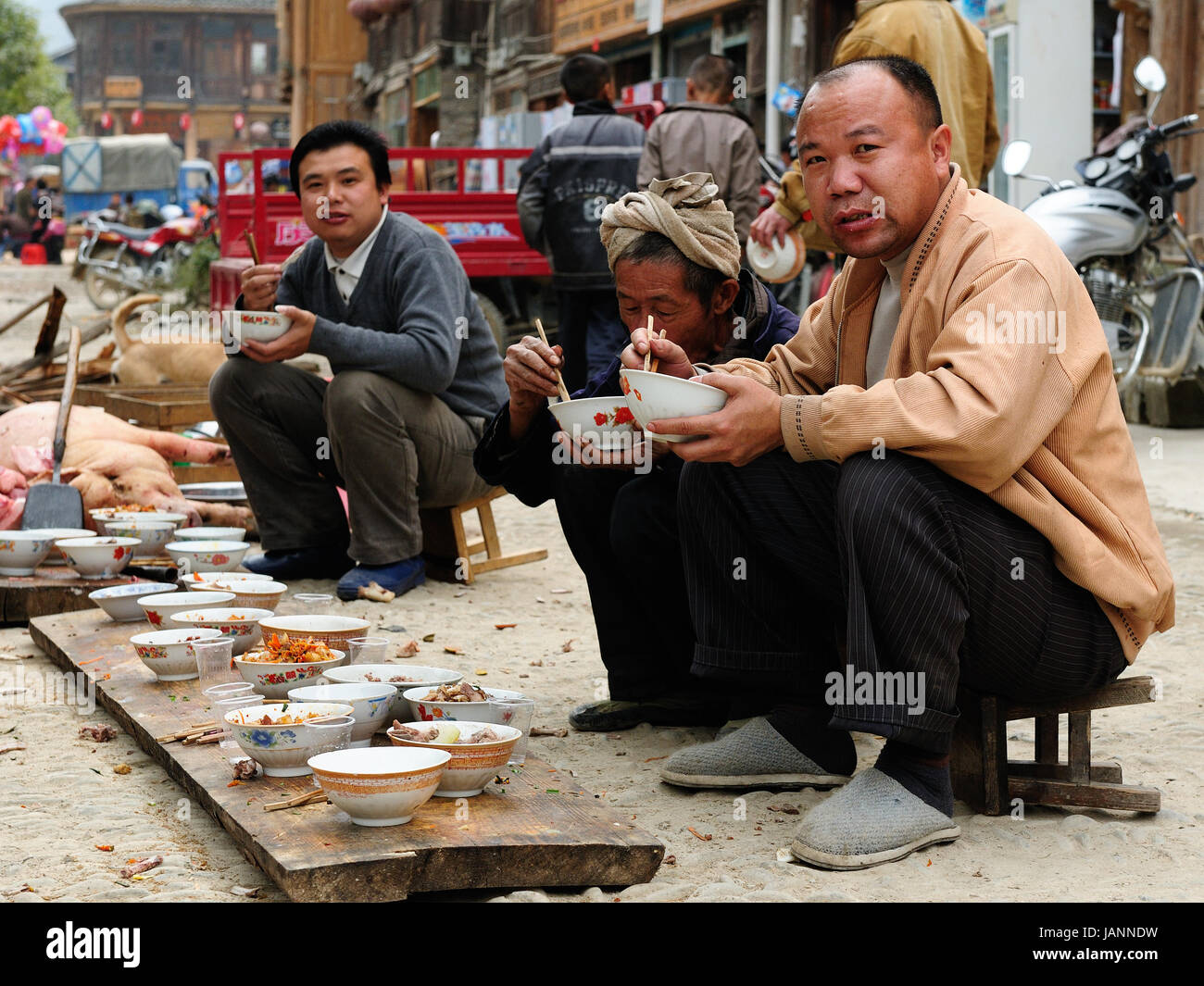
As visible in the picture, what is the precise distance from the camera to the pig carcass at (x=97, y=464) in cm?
498

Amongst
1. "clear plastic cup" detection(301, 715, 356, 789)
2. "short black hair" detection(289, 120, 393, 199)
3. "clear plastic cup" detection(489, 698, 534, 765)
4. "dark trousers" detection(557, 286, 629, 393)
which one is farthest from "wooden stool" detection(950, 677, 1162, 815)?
"dark trousers" detection(557, 286, 629, 393)

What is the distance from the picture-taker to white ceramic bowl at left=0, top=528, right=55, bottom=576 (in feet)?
13.9

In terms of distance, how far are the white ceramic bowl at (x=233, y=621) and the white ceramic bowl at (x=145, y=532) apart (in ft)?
3.63

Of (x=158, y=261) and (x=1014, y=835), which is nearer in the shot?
(x=1014, y=835)

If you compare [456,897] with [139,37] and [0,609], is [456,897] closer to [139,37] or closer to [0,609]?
[0,609]

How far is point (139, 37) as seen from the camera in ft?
163

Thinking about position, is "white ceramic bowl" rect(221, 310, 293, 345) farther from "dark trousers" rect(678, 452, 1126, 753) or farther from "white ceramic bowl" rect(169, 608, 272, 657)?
"dark trousers" rect(678, 452, 1126, 753)

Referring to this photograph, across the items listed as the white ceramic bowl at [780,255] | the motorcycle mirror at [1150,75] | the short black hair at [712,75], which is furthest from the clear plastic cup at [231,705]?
the motorcycle mirror at [1150,75]

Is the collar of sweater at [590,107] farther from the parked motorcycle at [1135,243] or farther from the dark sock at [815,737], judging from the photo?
the dark sock at [815,737]

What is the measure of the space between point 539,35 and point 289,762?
51.9 feet

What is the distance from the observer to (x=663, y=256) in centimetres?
287

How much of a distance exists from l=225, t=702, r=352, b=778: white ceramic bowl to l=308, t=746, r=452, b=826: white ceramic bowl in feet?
0.49

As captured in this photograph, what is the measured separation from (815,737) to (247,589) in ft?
5.54

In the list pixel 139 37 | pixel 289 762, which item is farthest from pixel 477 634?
pixel 139 37
